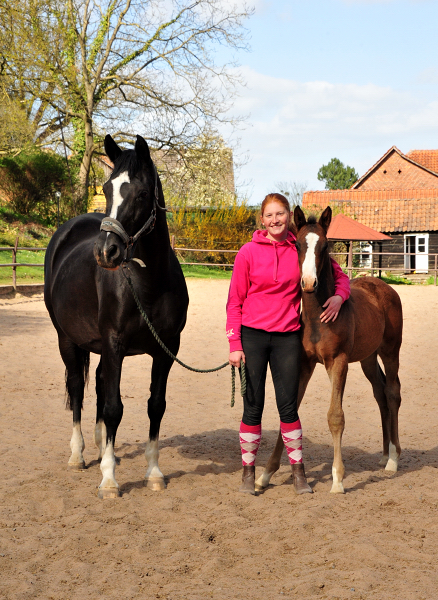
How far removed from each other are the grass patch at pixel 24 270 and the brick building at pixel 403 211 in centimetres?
1588

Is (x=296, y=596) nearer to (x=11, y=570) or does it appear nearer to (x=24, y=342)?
(x=11, y=570)

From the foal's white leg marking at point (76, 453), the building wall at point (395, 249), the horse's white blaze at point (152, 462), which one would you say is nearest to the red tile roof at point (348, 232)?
the building wall at point (395, 249)

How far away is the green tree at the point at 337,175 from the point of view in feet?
245

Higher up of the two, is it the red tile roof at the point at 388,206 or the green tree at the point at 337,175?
the green tree at the point at 337,175

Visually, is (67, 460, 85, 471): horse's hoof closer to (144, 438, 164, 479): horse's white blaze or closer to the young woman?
(144, 438, 164, 479): horse's white blaze

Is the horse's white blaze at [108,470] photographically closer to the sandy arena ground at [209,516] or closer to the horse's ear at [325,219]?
the sandy arena ground at [209,516]

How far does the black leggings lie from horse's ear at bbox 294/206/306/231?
689mm

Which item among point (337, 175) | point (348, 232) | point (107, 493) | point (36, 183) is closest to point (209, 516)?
point (107, 493)

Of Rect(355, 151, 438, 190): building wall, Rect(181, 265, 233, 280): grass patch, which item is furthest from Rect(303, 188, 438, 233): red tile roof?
Rect(181, 265, 233, 280): grass patch

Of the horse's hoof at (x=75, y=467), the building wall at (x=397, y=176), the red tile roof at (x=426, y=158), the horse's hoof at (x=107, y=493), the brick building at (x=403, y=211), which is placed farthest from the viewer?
the red tile roof at (x=426, y=158)

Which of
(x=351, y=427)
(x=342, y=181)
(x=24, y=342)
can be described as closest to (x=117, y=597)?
(x=351, y=427)

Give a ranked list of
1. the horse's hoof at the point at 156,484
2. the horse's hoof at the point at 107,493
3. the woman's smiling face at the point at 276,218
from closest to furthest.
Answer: the woman's smiling face at the point at 276,218, the horse's hoof at the point at 107,493, the horse's hoof at the point at 156,484

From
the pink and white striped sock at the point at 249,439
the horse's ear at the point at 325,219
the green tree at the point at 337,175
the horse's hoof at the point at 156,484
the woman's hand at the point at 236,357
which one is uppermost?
the green tree at the point at 337,175

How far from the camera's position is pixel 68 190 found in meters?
24.8
